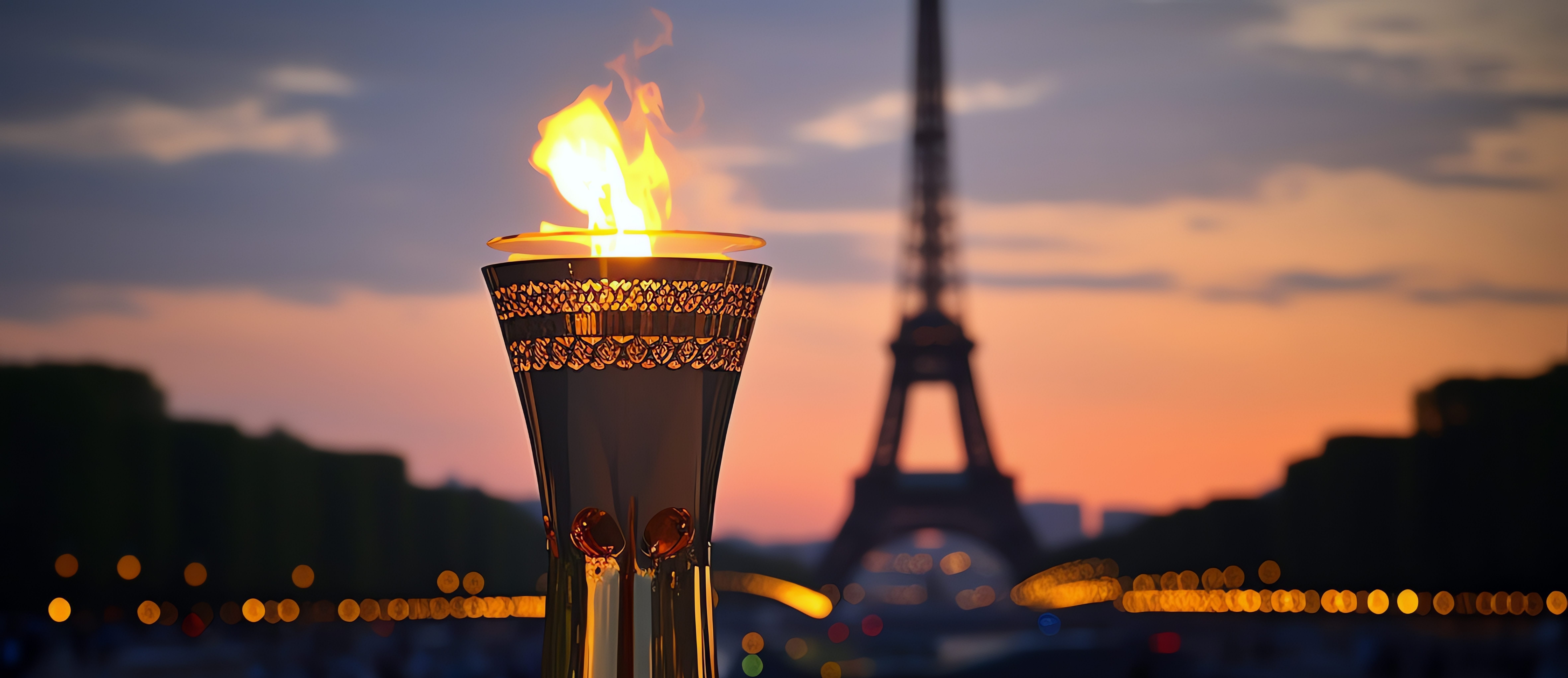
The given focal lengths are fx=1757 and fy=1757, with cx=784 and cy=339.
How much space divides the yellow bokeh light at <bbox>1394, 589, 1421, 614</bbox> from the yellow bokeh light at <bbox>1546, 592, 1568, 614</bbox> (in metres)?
4.79

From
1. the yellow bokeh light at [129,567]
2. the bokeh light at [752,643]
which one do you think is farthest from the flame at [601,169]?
the yellow bokeh light at [129,567]

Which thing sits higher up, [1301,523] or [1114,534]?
[1114,534]

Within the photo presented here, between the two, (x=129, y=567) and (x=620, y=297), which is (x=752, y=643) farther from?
(x=620, y=297)

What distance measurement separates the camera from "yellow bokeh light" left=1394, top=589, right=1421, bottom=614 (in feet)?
155

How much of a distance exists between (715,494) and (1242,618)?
64.5 m

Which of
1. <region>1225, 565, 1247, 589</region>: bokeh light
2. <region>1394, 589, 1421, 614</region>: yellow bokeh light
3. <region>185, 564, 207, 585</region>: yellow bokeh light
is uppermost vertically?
<region>1225, 565, 1247, 589</region>: bokeh light

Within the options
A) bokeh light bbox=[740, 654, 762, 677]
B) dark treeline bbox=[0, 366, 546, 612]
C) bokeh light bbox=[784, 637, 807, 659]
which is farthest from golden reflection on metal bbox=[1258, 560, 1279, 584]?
bokeh light bbox=[740, 654, 762, 677]

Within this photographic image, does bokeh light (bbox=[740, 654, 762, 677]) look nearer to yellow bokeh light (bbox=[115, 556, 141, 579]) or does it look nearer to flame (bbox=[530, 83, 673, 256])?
yellow bokeh light (bbox=[115, 556, 141, 579])

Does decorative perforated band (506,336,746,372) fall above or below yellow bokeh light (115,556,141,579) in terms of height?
below

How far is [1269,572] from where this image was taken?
62.5 metres

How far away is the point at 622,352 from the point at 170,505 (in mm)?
40744

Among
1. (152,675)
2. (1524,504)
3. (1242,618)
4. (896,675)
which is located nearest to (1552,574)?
(1524,504)

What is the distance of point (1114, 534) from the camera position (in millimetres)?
100188

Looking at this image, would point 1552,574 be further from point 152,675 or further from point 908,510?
point 152,675
